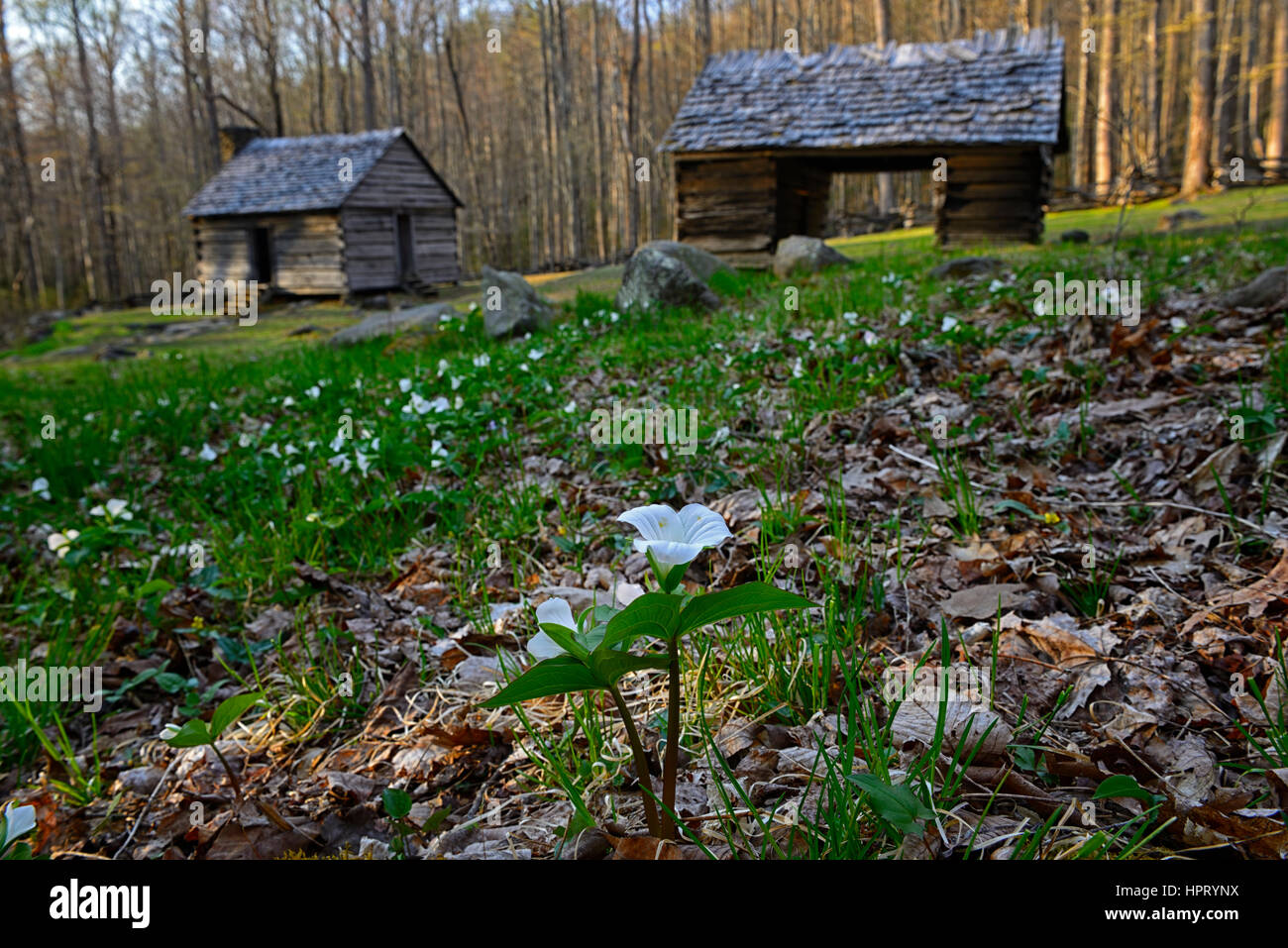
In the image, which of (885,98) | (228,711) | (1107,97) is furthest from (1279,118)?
(228,711)

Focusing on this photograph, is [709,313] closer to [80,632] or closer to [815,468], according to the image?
[815,468]

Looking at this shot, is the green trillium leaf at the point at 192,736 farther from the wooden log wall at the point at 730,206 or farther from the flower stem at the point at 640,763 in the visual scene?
the wooden log wall at the point at 730,206

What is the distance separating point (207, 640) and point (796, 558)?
2220 millimetres

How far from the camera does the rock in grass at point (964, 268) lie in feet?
29.9

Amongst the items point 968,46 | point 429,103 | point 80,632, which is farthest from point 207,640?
point 429,103

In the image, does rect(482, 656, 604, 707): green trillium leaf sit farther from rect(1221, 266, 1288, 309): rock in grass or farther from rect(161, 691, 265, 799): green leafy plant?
rect(1221, 266, 1288, 309): rock in grass

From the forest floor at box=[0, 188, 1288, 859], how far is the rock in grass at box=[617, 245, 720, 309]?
2.97 m

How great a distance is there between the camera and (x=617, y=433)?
4.26 metres

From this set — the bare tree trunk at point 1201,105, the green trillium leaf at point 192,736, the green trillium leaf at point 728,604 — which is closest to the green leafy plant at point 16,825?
the green trillium leaf at point 192,736

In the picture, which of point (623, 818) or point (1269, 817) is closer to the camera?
point (1269, 817)

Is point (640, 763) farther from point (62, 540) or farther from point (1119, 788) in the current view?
point (62, 540)

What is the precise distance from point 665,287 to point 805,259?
13.0ft

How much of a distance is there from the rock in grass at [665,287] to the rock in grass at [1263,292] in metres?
4.73

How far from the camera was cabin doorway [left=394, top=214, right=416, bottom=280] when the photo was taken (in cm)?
2327
